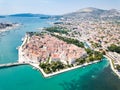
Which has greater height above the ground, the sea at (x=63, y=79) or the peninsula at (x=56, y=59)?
the peninsula at (x=56, y=59)

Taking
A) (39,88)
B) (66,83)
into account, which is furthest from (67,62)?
(39,88)

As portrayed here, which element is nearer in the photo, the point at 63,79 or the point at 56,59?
the point at 63,79

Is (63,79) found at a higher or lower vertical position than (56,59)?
lower

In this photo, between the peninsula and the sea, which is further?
the peninsula

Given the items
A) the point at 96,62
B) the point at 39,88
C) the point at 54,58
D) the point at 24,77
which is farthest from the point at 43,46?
the point at 39,88

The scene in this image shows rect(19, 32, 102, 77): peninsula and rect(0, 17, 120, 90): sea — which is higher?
rect(19, 32, 102, 77): peninsula

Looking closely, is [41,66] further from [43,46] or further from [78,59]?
[43,46]

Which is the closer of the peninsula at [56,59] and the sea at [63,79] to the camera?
the sea at [63,79]

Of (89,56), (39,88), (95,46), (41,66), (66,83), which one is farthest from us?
(95,46)

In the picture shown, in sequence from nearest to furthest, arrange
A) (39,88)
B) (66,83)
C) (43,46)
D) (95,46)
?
1. (39,88)
2. (66,83)
3. (43,46)
4. (95,46)

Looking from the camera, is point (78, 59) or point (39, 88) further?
point (78, 59)
